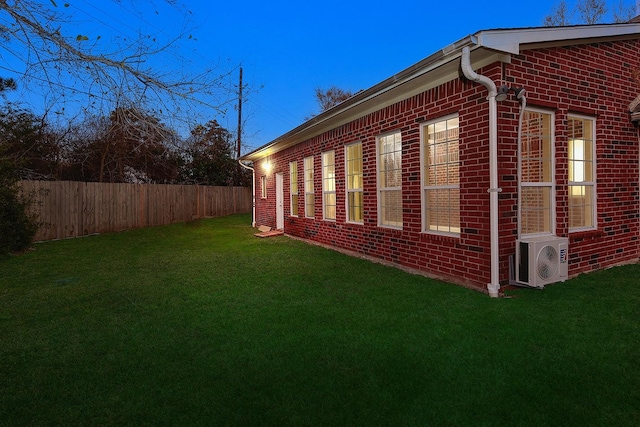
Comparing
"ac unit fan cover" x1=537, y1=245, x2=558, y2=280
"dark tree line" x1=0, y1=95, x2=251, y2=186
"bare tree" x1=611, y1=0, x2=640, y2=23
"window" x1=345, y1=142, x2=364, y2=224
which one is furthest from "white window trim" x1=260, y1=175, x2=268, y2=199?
"bare tree" x1=611, y1=0, x2=640, y2=23

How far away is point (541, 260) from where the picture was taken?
4375 mm

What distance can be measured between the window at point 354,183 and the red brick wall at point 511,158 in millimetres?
524

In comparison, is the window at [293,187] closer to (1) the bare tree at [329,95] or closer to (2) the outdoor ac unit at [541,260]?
(2) the outdoor ac unit at [541,260]

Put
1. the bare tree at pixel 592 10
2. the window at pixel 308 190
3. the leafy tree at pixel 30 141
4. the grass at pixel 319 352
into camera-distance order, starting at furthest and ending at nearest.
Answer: the bare tree at pixel 592 10
the leafy tree at pixel 30 141
the window at pixel 308 190
the grass at pixel 319 352

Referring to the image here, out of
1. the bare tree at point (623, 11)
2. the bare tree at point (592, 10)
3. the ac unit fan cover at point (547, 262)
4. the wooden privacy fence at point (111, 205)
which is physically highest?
→ the bare tree at point (592, 10)

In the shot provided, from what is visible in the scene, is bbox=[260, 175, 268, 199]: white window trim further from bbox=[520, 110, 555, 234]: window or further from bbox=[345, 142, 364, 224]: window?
bbox=[520, 110, 555, 234]: window

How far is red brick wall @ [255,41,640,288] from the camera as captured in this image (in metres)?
4.54

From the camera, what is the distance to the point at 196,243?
10.1 metres

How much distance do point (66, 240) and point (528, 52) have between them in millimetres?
12648

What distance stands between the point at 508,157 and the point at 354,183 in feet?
12.0

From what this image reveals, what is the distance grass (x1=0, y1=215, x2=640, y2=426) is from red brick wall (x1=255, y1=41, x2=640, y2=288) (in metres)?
0.50

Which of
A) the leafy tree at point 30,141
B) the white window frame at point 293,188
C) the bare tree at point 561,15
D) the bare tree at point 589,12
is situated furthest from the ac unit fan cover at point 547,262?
the leafy tree at point 30,141

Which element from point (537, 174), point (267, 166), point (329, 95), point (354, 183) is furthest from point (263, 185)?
point (329, 95)

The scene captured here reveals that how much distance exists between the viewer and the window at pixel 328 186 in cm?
863
